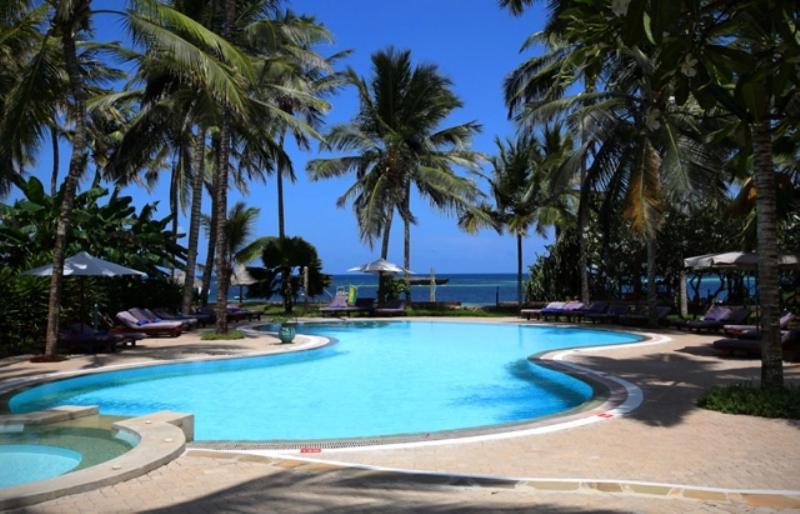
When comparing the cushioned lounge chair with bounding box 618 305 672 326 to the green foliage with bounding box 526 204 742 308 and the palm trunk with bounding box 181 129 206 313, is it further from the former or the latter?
the palm trunk with bounding box 181 129 206 313

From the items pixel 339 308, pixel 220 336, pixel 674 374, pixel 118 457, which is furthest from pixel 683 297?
pixel 118 457

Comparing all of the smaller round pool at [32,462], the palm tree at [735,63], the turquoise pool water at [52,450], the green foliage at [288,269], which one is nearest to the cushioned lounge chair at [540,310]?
the green foliage at [288,269]

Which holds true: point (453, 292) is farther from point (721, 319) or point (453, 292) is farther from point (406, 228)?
point (721, 319)

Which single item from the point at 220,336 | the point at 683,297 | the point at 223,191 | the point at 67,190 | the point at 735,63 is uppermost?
the point at 223,191

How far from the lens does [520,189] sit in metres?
28.5

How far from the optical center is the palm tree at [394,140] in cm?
2638

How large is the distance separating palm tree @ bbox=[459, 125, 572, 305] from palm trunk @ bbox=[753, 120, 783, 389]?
63.2 ft

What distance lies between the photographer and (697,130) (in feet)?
60.9

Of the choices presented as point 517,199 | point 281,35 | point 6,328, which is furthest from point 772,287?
point 517,199

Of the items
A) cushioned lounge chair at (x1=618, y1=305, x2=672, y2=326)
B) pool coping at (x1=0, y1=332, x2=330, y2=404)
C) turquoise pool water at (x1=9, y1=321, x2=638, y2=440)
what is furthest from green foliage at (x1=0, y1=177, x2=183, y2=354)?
cushioned lounge chair at (x1=618, y1=305, x2=672, y2=326)

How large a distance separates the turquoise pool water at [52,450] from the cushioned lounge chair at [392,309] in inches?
755

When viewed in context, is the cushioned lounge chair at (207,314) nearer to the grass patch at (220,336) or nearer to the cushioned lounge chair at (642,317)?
the grass patch at (220,336)

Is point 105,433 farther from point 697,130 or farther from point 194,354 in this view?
point 697,130

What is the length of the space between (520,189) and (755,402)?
70.9 feet
